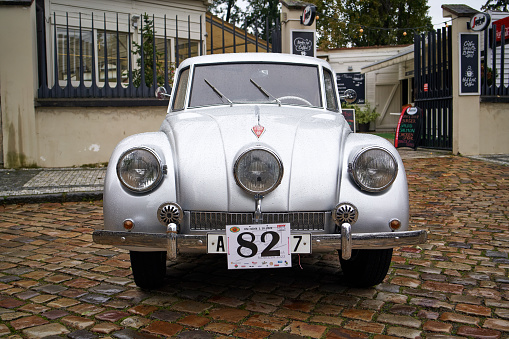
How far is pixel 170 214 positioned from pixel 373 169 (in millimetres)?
1200

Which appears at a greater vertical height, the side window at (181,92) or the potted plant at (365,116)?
the potted plant at (365,116)

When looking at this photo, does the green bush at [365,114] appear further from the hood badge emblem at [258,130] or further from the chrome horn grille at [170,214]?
the chrome horn grille at [170,214]

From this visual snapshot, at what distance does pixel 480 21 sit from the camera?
1070 centimetres

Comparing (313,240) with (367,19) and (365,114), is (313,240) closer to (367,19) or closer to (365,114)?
(365,114)

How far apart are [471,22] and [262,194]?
970 cm

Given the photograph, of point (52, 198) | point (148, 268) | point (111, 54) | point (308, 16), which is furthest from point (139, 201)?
point (111, 54)

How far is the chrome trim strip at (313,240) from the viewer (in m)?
2.80

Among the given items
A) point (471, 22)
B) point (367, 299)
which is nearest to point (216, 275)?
point (367, 299)

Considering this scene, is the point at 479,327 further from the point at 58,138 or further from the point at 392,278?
the point at 58,138

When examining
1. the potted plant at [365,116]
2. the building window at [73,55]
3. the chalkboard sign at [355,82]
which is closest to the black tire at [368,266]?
the building window at [73,55]

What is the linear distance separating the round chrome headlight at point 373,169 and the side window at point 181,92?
5.87 feet

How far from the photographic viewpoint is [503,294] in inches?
131

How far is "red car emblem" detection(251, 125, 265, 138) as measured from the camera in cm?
315

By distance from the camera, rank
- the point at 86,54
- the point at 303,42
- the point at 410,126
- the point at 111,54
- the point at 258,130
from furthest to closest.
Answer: the point at 111,54
the point at 86,54
the point at 410,126
the point at 303,42
the point at 258,130
